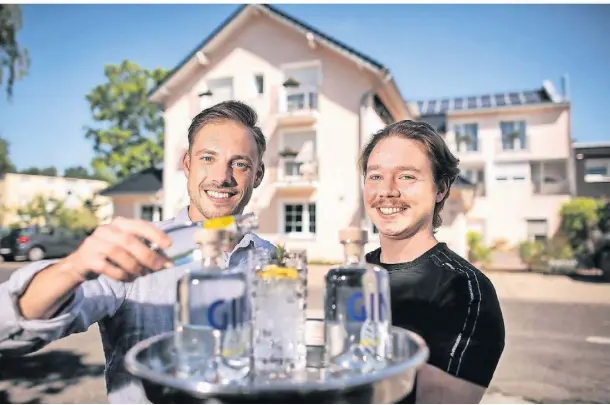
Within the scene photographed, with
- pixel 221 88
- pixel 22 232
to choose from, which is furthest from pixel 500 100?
pixel 22 232

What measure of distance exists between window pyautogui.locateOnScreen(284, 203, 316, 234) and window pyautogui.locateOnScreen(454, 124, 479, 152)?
29.1ft

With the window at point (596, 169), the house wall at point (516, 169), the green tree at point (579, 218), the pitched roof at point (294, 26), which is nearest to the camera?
the pitched roof at point (294, 26)

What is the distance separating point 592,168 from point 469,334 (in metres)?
22.1

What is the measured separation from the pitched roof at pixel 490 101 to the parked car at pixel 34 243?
14.1 metres

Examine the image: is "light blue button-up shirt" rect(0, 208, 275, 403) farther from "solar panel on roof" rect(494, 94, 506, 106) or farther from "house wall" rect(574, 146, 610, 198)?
"house wall" rect(574, 146, 610, 198)

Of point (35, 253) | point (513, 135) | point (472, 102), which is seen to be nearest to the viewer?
point (35, 253)

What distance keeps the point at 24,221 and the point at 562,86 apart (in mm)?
26506

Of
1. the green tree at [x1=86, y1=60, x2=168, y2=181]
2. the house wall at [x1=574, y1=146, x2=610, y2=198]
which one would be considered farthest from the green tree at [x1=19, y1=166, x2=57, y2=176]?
the house wall at [x1=574, y1=146, x2=610, y2=198]

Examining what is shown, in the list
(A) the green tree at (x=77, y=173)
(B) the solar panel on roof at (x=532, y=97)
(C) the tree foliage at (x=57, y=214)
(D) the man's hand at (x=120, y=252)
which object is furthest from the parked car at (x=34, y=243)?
(A) the green tree at (x=77, y=173)

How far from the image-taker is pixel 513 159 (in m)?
19.0

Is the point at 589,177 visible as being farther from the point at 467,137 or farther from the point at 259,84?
the point at 259,84

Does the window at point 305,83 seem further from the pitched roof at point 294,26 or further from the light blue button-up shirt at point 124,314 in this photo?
the light blue button-up shirt at point 124,314

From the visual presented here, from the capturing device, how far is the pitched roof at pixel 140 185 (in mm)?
15594

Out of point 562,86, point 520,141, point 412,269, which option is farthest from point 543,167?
point 412,269
